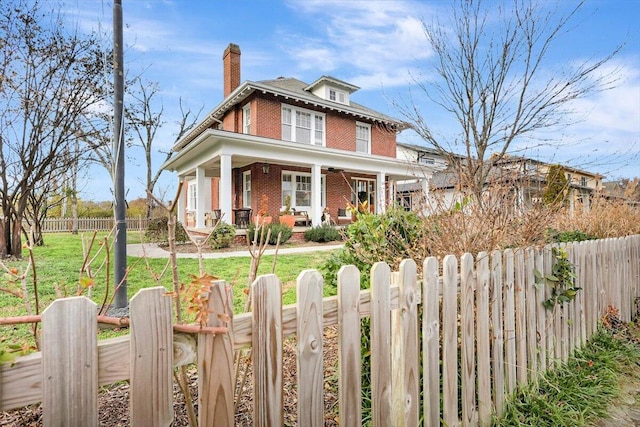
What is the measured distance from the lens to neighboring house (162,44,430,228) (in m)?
13.2

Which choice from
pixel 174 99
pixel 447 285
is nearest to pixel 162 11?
pixel 447 285

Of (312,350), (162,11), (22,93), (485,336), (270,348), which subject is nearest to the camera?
(270,348)

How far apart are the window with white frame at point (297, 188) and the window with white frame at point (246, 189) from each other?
1649mm

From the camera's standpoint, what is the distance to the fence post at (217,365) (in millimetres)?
1143

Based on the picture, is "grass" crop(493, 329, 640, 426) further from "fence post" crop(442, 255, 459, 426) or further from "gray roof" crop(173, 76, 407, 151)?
"gray roof" crop(173, 76, 407, 151)

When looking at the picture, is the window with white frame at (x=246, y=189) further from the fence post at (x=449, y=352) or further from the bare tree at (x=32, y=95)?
the fence post at (x=449, y=352)

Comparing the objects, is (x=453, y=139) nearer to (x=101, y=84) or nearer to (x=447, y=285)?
(x=447, y=285)

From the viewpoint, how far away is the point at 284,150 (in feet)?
43.4

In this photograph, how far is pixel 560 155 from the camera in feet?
18.5

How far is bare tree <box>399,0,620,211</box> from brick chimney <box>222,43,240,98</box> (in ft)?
44.3

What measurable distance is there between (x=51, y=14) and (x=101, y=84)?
81.4 inches

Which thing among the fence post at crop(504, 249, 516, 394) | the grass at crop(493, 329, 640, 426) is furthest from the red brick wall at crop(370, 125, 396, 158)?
the fence post at crop(504, 249, 516, 394)

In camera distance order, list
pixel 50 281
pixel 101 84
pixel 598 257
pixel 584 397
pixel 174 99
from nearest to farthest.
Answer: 1. pixel 584 397
2. pixel 598 257
3. pixel 50 281
4. pixel 101 84
5. pixel 174 99

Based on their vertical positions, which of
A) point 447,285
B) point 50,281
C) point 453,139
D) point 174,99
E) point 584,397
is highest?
point 174,99
